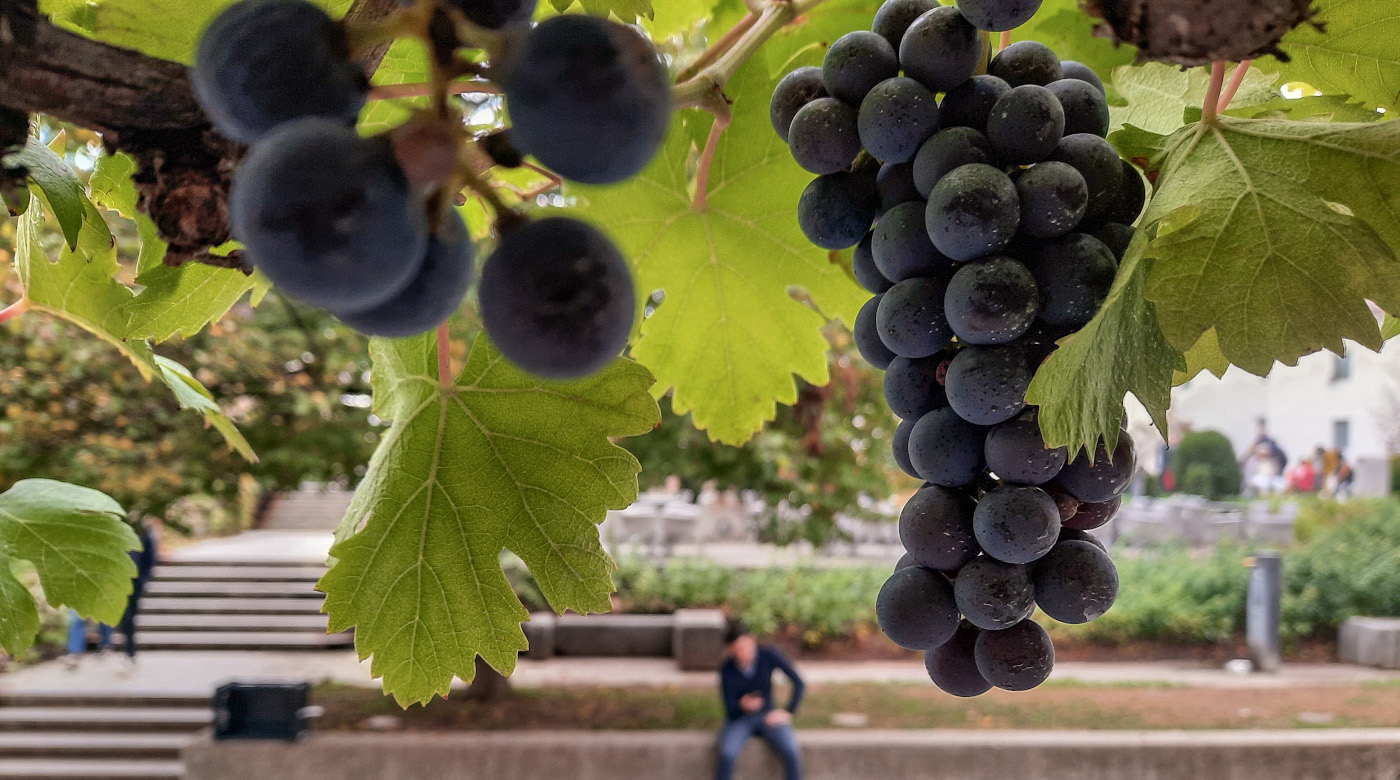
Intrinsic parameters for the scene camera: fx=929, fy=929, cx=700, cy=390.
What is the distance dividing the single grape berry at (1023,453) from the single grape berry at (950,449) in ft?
0.05

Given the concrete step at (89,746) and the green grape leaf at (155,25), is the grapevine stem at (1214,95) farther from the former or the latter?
the concrete step at (89,746)

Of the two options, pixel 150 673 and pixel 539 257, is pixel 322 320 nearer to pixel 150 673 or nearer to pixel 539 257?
pixel 150 673

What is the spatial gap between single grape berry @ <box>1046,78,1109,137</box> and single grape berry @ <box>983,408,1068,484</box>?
0.14 meters

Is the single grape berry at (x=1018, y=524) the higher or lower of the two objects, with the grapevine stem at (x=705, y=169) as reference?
lower

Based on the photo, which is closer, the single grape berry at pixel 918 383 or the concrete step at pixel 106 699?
the single grape berry at pixel 918 383

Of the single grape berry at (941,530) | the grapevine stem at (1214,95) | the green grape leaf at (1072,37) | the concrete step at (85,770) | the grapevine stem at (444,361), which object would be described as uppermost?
the green grape leaf at (1072,37)

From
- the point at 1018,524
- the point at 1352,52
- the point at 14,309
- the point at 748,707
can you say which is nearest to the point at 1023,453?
the point at 1018,524

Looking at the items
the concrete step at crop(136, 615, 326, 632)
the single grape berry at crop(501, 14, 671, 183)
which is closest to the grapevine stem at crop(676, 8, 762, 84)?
the single grape berry at crop(501, 14, 671, 183)

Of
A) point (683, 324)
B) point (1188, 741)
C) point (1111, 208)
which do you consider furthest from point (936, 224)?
point (1188, 741)

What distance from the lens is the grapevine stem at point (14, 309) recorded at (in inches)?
24.3

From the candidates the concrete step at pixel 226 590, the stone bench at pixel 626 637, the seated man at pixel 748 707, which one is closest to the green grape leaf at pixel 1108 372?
the seated man at pixel 748 707

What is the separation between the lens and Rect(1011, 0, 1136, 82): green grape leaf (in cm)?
56

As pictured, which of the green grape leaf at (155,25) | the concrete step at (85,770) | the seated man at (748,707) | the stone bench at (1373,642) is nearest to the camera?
the green grape leaf at (155,25)

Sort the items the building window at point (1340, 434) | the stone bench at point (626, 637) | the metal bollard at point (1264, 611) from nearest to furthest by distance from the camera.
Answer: the metal bollard at point (1264, 611) → the stone bench at point (626, 637) → the building window at point (1340, 434)
